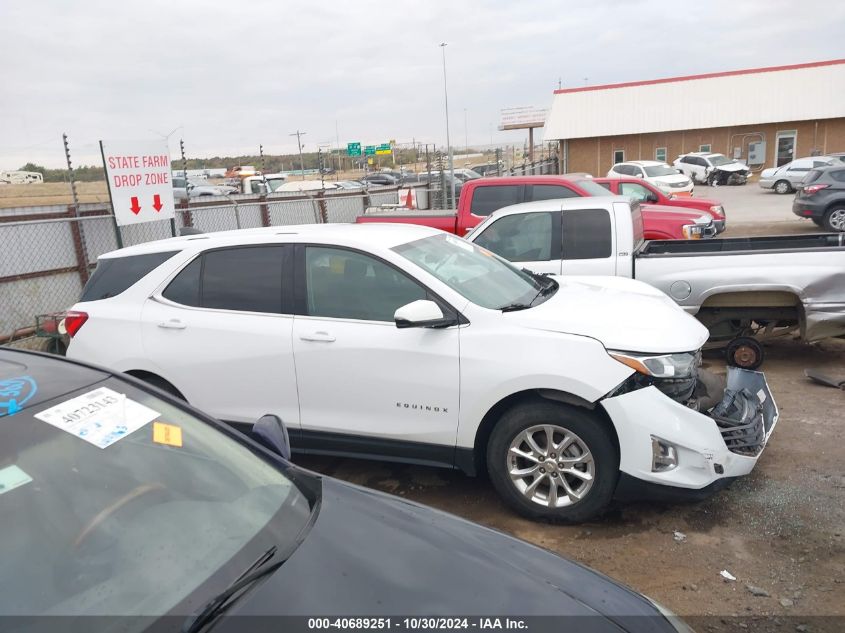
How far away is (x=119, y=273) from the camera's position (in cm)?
493

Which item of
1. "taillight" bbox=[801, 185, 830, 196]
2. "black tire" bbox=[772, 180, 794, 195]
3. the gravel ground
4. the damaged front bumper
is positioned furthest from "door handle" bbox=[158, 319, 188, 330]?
"black tire" bbox=[772, 180, 794, 195]

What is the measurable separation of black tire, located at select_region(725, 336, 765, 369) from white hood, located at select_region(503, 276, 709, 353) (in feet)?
6.48

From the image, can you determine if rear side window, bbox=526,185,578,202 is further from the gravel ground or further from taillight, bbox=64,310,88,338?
taillight, bbox=64,310,88,338

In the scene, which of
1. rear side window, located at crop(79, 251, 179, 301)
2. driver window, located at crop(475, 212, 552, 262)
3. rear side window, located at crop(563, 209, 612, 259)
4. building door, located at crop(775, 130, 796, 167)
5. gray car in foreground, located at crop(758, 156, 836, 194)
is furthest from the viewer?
building door, located at crop(775, 130, 796, 167)

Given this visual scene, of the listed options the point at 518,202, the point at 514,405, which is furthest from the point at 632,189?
the point at 514,405

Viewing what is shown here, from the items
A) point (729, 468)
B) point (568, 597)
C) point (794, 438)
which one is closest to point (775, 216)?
point (794, 438)

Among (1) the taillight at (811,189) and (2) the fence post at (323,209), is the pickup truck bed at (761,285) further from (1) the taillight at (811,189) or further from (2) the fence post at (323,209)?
(1) the taillight at (811,189)

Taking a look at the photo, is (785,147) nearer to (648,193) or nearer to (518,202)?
(648,193)

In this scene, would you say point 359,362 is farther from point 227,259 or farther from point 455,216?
point 455,216

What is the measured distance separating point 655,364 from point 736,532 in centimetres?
104

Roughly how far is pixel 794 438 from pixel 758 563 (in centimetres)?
179

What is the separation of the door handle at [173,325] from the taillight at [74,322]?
2.21 feet

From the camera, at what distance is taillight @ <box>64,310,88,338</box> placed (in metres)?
4.86

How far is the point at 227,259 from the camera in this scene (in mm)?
4645
